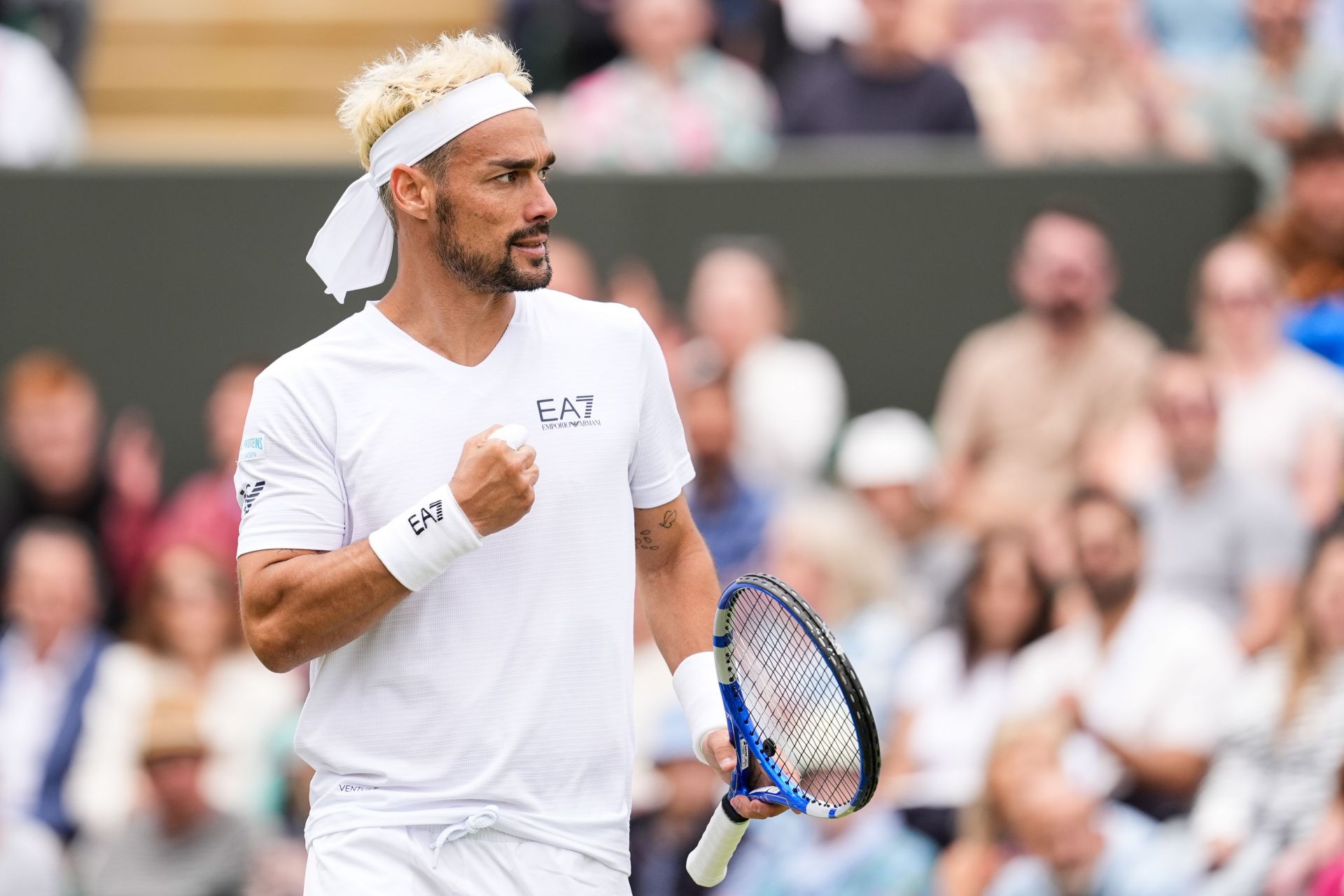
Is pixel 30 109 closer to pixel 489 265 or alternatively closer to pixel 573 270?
pixel 573 270

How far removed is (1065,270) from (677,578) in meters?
4.65

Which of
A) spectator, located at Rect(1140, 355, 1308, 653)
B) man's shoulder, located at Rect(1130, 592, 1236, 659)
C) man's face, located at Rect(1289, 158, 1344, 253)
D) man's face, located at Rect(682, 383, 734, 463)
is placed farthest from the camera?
man's face, located at Rect(682, 383, 734, 463)

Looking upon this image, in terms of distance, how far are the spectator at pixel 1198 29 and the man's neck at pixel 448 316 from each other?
6727 mm

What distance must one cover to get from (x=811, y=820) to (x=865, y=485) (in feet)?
5.99

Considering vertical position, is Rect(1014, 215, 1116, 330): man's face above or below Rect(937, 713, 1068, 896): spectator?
above

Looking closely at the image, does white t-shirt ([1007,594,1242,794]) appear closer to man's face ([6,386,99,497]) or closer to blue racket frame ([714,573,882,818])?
blue racket frame ([714,573,882,818])

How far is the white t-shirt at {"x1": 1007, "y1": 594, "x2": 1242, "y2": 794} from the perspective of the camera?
22.1ft

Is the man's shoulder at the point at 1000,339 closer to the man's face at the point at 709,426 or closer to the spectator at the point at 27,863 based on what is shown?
the man's face at the point at 709,426

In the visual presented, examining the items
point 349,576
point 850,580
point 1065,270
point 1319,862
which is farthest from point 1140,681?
point 349,576

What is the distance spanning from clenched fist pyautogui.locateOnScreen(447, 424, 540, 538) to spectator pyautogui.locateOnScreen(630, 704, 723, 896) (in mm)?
3499

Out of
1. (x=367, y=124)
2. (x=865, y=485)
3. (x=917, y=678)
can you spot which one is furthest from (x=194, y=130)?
(x=367, y=124)

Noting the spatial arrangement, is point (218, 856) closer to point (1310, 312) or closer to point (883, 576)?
point (883, 576)

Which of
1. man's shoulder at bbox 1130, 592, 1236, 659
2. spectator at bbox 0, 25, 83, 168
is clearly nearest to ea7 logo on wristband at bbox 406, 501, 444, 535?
man's shoulder at bbox 1130, 592, 1236, 659

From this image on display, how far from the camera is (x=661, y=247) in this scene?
903 centimetres
